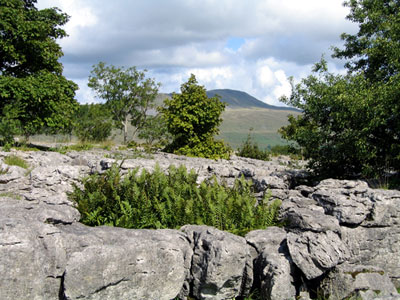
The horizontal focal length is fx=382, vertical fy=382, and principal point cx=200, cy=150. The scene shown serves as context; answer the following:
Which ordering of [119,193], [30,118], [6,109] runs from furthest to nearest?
[30,118] → [6,109] → [119,193]

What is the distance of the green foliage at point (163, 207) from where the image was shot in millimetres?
7664

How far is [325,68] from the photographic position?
563 inches

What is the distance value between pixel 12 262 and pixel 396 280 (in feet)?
23.4

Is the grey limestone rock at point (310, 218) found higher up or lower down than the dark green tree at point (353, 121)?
lower down

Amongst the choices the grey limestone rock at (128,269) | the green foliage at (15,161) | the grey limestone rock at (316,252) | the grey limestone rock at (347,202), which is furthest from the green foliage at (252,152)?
the grey limestone rock at (128,269)

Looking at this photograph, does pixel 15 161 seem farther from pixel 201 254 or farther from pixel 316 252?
pixel 316 252

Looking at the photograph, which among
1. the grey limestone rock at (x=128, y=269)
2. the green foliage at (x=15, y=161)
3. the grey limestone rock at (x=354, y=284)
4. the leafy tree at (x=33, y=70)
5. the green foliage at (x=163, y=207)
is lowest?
the grey limestone rock at (x=354, y=284)

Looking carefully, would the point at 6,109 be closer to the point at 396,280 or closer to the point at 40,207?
the point at 40,207

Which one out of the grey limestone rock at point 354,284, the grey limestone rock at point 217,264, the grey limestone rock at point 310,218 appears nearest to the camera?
the grey limestone rock at point 217,264

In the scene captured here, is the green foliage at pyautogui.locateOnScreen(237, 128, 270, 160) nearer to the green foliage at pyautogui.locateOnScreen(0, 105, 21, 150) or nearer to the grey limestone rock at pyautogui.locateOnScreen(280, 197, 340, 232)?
the green foliage at pyautogui.locateOnScreen(0, 105, 21, 150)

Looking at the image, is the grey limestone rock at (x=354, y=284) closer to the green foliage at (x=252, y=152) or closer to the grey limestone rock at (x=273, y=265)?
the grey limestone rock at (x=273, y=265)

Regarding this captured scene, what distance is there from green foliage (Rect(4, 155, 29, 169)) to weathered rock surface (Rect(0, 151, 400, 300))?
287cm

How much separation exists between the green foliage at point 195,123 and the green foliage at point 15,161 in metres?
9.80

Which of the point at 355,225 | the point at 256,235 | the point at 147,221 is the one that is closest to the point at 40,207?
the point at 147,221
